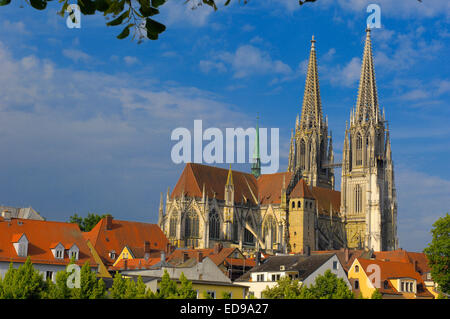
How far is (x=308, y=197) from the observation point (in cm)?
10831

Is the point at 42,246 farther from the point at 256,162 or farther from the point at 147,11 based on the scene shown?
the point at 256,162

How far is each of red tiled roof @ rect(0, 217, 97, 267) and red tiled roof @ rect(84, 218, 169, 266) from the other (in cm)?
1462

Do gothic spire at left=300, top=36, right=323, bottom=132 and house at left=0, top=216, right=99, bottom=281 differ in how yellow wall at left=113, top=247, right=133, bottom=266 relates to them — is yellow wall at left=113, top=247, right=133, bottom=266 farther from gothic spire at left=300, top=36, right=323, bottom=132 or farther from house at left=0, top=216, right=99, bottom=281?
gothic spire at left=300, top=36, right=323, bottom=132

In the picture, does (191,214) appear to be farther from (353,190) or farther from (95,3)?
(95,3)

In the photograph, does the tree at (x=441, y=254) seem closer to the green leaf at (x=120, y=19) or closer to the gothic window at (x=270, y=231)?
the gothic window at (x=270, y=231)

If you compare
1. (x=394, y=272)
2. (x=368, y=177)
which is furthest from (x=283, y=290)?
(x=368, y=177)

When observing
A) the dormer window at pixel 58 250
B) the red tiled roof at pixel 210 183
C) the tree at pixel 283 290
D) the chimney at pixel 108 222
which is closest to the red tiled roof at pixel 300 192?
the red tiled roof at pixel 210 183

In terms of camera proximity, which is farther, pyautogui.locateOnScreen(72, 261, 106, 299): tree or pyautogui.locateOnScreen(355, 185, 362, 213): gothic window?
pyautogui.locateOnScreen(355, 185, 362, 213): gothic window

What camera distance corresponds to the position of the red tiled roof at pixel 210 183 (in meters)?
107

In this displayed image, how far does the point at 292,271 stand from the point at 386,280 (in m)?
10.2

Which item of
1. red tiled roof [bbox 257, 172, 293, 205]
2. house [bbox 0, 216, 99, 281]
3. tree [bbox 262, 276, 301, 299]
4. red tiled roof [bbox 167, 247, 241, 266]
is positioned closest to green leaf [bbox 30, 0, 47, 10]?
tree [bbox 262, 276, 301, 299]

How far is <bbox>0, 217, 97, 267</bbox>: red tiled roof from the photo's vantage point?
169ft
